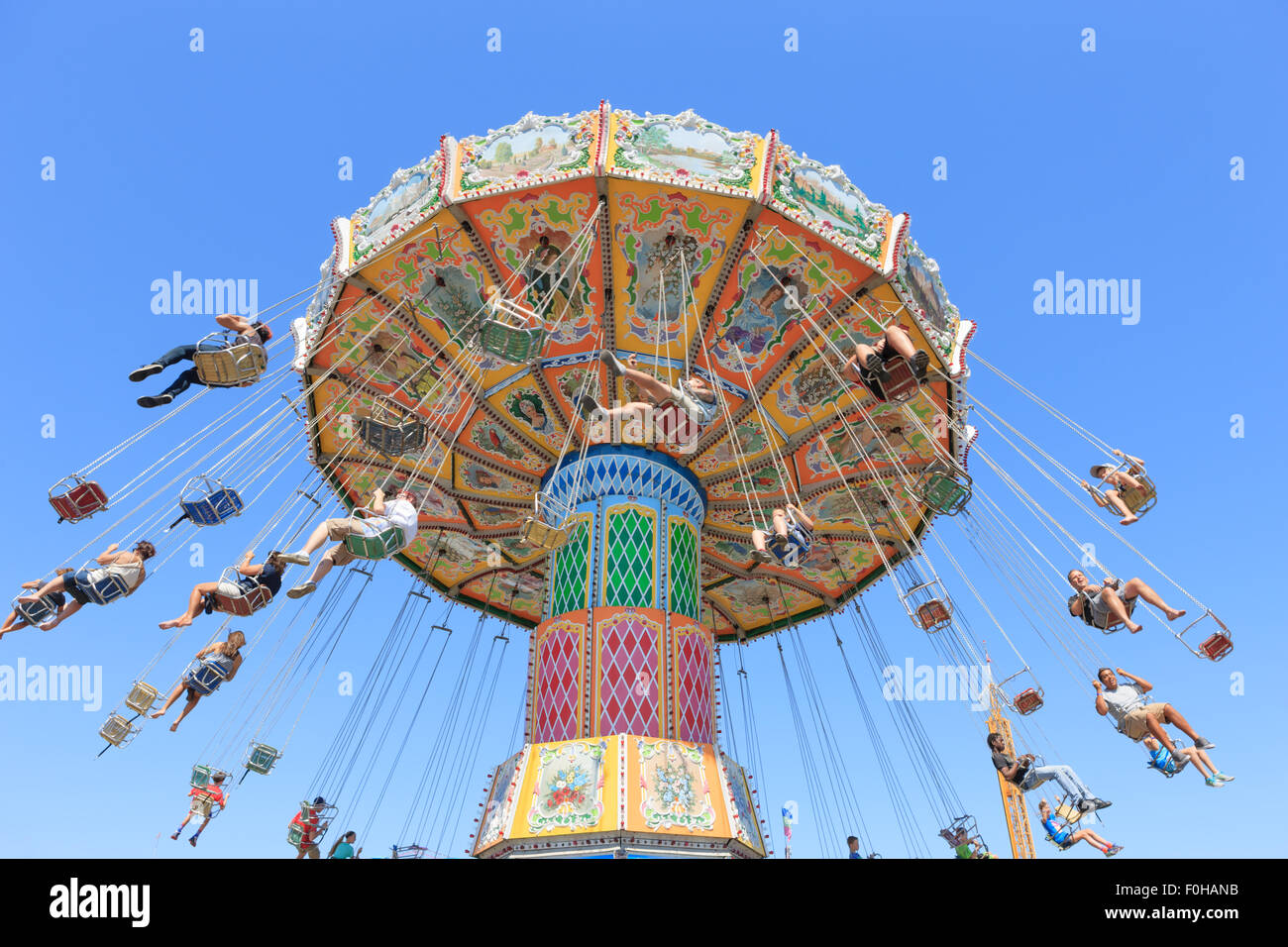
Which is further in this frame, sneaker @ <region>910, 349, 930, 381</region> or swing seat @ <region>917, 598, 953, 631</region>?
swing seat @ <region>917, 598, 953, 631</region>

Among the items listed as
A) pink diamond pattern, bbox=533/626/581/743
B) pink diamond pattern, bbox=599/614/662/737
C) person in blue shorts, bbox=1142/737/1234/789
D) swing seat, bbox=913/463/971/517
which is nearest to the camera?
person in blue shorts, bbox=1142/737/1234/789

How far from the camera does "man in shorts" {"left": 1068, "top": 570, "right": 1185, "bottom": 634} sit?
1076 centimetres

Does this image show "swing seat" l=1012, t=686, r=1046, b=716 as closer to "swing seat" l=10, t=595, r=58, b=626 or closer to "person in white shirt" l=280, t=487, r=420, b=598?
"person in white shirt" l=280, t=487, r=420, b=598

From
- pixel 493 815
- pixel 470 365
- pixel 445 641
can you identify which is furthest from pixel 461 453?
pixel 493 815

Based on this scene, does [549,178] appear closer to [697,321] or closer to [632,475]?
[697,321]

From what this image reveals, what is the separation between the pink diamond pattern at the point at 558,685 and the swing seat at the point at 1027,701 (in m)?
5.54

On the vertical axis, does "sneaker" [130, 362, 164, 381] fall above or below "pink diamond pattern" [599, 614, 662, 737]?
above

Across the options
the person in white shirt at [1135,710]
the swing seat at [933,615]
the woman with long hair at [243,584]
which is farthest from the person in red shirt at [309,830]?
the person in white shirt at [1135,710]

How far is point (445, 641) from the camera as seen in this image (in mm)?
17344

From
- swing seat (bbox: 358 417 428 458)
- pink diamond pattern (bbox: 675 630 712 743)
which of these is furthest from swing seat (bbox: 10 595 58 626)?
pink diamond pattern (bbox: 675 630 712 743)

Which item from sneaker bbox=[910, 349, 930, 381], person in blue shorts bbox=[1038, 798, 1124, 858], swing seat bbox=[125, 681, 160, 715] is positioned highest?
sneaker bbox=[910, 349, 930, 381]

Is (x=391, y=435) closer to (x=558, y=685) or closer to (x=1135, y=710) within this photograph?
(x=558, y=685)

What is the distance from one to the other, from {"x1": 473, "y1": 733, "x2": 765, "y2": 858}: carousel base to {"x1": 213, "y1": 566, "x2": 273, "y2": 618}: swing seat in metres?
3.68
